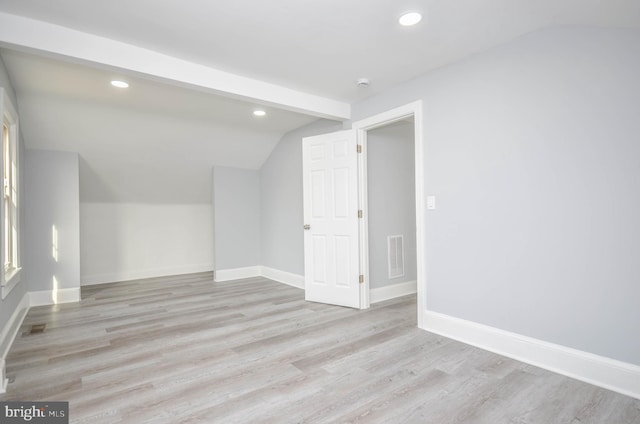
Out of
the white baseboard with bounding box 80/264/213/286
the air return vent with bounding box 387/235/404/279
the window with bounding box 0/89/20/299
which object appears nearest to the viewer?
the window with bounding box 0/89/20/299

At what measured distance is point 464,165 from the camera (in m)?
2.88

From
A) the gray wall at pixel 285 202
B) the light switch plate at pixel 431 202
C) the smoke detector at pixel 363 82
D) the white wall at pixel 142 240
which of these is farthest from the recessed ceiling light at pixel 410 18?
the white wall at pixel 142 240

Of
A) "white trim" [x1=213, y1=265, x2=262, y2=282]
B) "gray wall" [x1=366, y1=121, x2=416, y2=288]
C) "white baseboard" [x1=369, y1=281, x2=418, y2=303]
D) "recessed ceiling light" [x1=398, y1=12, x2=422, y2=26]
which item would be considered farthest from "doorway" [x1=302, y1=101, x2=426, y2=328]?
"white trim" [x1=213, y1=265, x2=262, y2=282]

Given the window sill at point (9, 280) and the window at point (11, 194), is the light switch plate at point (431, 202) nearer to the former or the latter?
the window sill at point (9, 280)

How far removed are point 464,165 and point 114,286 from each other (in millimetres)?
5262

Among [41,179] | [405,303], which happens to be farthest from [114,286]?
[405,303]

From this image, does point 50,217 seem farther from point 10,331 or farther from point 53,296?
point 10,331

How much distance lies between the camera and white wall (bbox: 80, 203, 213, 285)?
5309 mm

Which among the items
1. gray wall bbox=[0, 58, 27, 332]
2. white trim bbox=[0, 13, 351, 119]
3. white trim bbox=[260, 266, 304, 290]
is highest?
white trim bbox=[0, 13, 351, 119]

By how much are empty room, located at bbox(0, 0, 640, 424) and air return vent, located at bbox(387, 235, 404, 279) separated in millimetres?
32

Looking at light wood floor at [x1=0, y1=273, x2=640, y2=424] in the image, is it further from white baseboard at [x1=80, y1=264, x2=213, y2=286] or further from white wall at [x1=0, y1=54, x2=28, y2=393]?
white baseboard at [x1=80, y1=264, x2=213, y2=286]

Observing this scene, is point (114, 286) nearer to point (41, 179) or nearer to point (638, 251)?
point (41, 179)

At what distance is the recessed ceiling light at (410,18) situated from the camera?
7.21 feet

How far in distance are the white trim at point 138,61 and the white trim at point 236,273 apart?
10.4 feet
